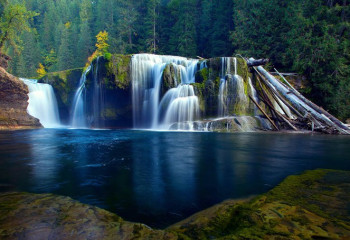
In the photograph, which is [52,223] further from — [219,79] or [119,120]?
[119,120]

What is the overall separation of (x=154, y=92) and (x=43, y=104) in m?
13.5

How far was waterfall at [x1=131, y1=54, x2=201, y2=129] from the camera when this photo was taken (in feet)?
54.5

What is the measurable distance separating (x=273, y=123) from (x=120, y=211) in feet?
43.8

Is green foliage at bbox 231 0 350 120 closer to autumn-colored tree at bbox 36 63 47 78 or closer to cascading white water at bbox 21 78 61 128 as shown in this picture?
cascading white water at bbox 21 78 61 128

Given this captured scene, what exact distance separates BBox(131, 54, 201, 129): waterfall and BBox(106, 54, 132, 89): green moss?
1.76 ft

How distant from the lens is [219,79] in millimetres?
15992

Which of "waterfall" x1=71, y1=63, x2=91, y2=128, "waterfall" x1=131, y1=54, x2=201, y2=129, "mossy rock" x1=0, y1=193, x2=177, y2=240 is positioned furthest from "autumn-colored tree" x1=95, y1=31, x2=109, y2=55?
"mossy rock" x1=0, y1=193, x2=177, y2=240

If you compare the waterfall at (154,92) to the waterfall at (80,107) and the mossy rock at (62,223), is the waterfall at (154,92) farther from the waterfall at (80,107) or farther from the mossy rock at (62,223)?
the mossy rock at (62,223)

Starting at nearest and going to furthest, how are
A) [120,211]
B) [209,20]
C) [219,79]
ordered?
[120,211] → [219,79] → [209,20]

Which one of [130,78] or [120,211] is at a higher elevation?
[130,78]

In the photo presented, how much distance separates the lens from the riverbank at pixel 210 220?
2000 millimetres

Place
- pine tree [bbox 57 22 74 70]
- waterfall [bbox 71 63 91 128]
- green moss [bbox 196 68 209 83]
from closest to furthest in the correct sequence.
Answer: green moss [bbox 196 68 209 83] < waterfall [bbox 71 63 91 128] < pine tree [bbox 57 22 74 70]

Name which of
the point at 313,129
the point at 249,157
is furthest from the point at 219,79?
the point at 249,157

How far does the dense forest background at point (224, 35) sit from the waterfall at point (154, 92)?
9.43 m
